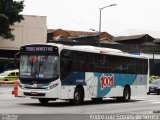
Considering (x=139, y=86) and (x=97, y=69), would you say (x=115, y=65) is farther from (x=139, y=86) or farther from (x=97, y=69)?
(x=139, y=86)

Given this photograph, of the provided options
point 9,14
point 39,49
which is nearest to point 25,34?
point 9,14

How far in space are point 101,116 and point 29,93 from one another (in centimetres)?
647

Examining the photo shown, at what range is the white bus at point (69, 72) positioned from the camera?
2516cm

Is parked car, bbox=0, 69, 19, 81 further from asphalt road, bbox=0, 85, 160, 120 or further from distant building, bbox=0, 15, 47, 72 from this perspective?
asphalt road, bbox=0, 85, 160, 120

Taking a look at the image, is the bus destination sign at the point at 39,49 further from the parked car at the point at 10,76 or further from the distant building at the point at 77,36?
the distant building at the point at 77,36

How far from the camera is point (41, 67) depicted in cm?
2517

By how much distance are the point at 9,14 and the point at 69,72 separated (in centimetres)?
5036

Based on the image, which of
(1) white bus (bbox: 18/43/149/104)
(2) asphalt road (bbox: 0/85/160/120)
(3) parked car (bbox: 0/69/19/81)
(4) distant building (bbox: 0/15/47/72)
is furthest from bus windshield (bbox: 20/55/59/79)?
(4) distant building (bbox: 0/15/47/72)

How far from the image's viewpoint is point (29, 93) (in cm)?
2528

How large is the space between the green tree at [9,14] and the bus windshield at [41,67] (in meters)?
47.8

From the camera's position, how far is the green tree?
242 ft

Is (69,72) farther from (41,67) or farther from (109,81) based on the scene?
(109,81)

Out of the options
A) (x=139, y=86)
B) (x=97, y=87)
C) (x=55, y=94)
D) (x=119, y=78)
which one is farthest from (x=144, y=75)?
(x=55, y=94)

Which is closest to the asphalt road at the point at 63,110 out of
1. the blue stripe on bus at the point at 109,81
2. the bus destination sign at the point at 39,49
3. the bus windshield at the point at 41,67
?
the bus windshield at the point at 41,67
